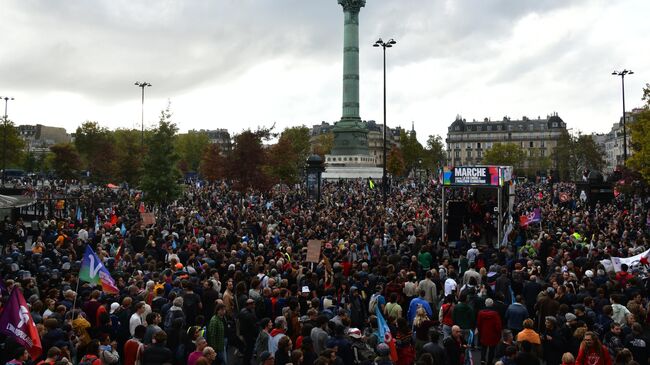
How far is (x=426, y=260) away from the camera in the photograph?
17344 millimetres

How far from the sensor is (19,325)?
27.2 ft

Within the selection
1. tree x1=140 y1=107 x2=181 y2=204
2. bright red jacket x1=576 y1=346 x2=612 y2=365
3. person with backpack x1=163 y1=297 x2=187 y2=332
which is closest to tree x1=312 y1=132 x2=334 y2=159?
tree x1=140 y1=107 x2=181 y2=204

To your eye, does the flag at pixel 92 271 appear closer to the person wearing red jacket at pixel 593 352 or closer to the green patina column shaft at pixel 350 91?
the person wearing red jacket at pixel 593 352

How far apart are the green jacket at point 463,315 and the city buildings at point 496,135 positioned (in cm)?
14927

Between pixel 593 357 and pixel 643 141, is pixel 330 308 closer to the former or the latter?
pixel 593 357

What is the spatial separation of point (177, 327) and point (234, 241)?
11.6 metres

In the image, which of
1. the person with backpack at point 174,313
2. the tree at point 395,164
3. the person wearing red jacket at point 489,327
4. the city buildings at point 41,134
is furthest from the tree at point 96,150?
the city buildings at point 41,134

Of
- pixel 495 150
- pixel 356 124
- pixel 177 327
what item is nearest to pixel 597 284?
pixel 177 327

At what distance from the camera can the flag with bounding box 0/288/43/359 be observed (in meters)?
8.23

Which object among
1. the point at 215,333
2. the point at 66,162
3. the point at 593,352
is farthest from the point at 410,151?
the point at 593,352

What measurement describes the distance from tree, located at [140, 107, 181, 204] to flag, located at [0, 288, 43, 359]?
2494 centimetres

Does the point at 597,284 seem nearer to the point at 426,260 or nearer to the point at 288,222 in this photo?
the point at 426,260

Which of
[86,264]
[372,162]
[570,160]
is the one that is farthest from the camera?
[570,160]

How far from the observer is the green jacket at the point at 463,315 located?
11188 mm
